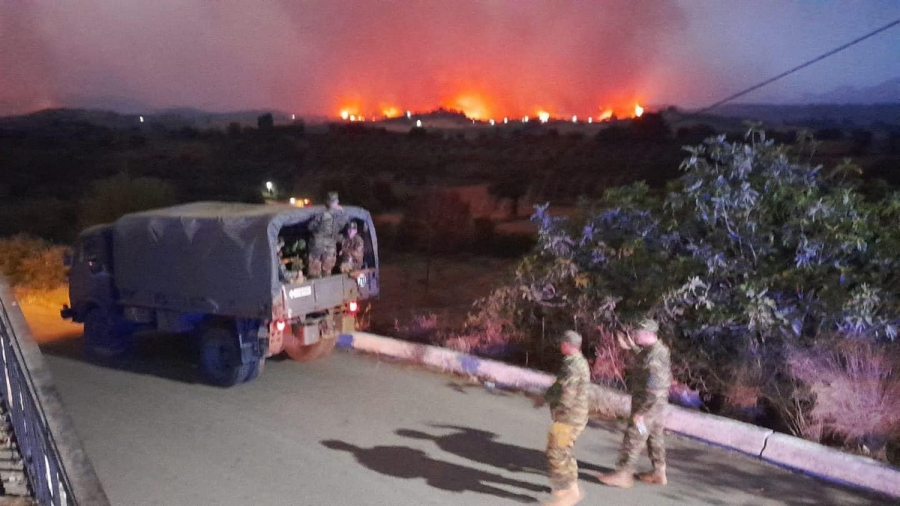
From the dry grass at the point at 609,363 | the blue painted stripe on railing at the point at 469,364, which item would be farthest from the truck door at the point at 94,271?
the dry grass at the point at 609,363

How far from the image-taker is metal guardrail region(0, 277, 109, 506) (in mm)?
3397

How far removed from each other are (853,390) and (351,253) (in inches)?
222

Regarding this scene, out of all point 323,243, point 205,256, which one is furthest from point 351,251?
point 205,256

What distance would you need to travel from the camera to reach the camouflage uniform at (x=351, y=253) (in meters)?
9.45

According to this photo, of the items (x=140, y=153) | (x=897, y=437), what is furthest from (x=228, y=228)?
(x=140, y=153)

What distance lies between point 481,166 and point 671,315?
101ft

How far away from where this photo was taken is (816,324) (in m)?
7.73

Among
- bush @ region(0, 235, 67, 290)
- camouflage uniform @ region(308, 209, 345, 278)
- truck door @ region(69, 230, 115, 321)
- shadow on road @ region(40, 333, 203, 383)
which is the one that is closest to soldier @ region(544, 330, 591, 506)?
camouflage uniform @ region(308, 209, 345, 278)

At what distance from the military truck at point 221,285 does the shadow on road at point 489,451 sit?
2.27 m

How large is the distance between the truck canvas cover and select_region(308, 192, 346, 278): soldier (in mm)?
128

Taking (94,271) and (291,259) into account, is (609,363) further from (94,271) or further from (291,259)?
(94,271)

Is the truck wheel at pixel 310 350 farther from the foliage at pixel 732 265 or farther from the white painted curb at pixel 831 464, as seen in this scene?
the white painted curb at pixel 831 464

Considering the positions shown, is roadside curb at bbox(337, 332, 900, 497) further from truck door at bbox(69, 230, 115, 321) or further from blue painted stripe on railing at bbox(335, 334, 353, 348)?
truck door at bbox(69, 230, 115, 321)

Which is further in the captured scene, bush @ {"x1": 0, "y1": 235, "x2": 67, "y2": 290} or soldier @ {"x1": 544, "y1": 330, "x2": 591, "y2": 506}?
bush @ {"x1": 0, "y1": 235, "x2": 67, "y2": 290}
